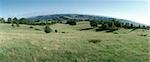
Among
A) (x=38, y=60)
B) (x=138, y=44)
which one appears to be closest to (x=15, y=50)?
(x=38, y=60)

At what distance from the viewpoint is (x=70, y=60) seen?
68.4ft

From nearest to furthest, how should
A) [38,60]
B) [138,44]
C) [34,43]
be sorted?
1. [38,60]
2. [34,43]
3. [138,44]

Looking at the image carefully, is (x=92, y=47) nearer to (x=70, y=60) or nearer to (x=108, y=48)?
(x=108, y=48)

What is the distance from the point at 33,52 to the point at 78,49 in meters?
4.49

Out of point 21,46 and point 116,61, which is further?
point 21,46

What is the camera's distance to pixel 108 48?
25.2 metres

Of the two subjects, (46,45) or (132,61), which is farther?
(46,45)

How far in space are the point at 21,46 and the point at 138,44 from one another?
44.0 ft

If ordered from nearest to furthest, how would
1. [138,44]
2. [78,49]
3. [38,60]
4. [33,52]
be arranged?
[38,60] < [33,52] < [78,49] < [138,44]

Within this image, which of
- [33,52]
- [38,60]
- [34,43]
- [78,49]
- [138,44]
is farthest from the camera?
[138,44]

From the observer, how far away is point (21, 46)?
24.3 metres

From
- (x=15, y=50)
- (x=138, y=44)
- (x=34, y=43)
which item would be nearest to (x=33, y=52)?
(x=15, y=50)

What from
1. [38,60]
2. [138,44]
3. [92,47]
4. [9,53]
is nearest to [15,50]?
[9,53]

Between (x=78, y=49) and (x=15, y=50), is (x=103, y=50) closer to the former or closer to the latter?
(x=78, y=49)
